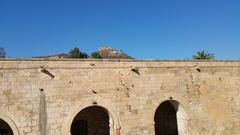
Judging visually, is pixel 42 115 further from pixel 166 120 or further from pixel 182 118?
pixel 166 120

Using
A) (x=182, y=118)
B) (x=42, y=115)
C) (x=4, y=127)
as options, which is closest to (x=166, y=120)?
(x=182, y=118)

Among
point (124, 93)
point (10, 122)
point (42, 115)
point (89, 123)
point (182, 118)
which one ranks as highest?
point (124, 93)

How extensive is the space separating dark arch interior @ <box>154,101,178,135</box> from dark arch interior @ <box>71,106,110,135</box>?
3955 millimetres

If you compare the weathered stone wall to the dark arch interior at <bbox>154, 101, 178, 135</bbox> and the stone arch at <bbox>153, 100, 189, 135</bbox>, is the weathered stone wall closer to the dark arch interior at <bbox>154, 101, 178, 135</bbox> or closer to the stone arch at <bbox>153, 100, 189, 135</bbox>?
the stone arch at <bbox>153, 100, 189, 135</bbox>

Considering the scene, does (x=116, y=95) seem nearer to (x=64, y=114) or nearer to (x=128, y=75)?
(x=128, y=75)

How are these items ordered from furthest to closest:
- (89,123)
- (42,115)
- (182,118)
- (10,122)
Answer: (89,123) → (182,118) → (42,115) → (10,122)

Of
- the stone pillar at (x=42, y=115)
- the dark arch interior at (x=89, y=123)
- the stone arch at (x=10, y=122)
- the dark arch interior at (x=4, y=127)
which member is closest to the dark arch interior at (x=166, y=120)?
the dark arch interior at (x=89, y=123)

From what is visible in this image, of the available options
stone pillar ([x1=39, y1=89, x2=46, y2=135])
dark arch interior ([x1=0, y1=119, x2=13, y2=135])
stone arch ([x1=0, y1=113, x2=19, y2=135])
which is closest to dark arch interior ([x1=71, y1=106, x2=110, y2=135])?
dark arch interior ([x1=0, y1=119, x2=13, y2=135])

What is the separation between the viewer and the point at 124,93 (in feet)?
40.2

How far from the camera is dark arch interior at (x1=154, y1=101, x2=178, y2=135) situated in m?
16.3

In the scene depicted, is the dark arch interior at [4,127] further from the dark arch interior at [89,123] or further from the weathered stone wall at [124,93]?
the dark arch interior at [89,123]

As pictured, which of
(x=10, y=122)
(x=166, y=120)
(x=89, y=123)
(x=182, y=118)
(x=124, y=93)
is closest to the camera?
(x=10, y=122)

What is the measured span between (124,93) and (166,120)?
552 centimetres

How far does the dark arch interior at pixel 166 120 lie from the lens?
16.3m
